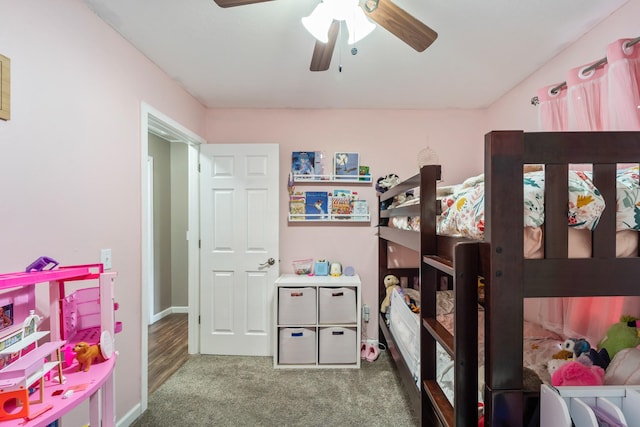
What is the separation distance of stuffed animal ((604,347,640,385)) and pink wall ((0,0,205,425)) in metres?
2.50

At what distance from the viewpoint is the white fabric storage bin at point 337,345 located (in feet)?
8.59

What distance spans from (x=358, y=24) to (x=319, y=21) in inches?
7.4

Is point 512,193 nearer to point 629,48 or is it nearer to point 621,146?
point 621,146

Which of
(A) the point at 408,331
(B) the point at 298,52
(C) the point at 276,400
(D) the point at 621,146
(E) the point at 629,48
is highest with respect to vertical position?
(B) the point at 298,52

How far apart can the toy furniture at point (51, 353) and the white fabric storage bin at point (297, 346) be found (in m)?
1.54

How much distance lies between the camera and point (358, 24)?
1373 millimetres

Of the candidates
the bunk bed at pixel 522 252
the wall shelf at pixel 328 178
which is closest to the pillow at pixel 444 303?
the wall shelf at pixel 328 178

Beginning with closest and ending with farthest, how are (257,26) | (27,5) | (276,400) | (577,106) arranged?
1. (27,5)
2. (577,106)
3. (257,26)
4. (276,400)

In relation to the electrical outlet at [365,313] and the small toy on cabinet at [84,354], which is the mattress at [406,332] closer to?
the electrical outlet at [365,313]

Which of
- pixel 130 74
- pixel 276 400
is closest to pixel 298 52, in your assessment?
pixel 130 74

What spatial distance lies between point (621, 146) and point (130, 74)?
8.14 ft

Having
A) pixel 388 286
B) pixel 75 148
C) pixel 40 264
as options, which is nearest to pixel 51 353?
pixel 40 264

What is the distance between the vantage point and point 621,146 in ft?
2.84

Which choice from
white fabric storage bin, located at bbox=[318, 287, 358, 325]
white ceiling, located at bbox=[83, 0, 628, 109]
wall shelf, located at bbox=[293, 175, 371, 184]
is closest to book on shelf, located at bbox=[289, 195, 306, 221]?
wall shelf, located at bbox=[293, 175, 371, 184]
